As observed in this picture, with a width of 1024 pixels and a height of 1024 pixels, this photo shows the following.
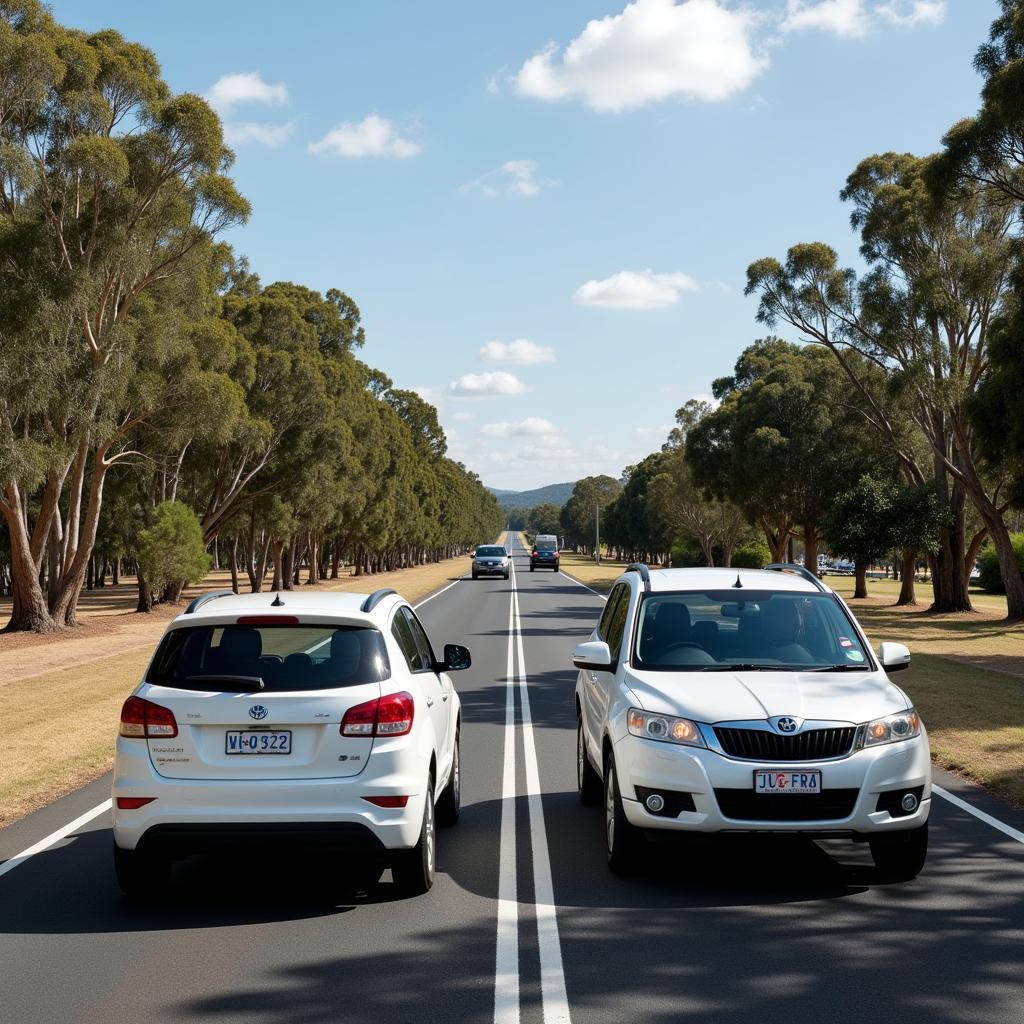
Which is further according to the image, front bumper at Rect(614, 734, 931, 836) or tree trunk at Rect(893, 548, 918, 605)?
tree trunk at Rect(893, 548, 918, 605)

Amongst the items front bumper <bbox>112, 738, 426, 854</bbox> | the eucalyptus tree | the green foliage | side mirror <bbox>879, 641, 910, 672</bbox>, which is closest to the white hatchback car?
front bumper <bbox>112, 738, 426, 854</bbox>

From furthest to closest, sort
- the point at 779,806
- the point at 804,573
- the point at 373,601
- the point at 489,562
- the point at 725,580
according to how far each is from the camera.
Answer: the point at 489,562 → the point at 804,573 → the point at 725,580 → the point at 373,601 → the point at 779,806

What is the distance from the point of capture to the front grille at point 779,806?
6254 mm

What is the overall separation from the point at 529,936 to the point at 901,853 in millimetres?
2326

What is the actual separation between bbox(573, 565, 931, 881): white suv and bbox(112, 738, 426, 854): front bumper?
1.45 metres

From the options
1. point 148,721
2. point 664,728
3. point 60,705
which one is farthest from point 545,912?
point 60,705

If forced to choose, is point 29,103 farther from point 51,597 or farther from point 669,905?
point 669,905

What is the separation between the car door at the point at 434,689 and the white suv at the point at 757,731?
95cm

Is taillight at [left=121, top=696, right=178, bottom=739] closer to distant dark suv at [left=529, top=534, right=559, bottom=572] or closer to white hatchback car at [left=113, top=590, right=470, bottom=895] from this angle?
white hatchback car at [left=113, top=590, right=470, bottom=895]

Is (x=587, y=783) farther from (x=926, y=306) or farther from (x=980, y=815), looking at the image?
(x=926, y=306)

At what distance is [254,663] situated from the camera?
6.49 metres

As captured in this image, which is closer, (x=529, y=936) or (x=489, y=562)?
(x=529, y=936)

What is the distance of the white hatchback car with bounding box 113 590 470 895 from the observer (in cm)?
596

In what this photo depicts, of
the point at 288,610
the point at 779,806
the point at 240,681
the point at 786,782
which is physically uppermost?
the point at 288,610
